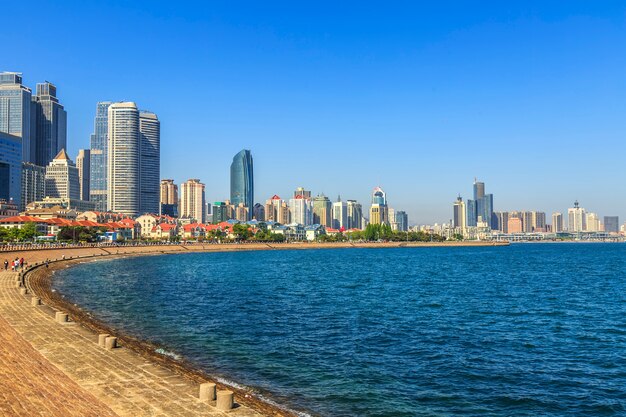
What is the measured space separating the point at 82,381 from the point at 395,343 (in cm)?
1685

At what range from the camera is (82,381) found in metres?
17.4

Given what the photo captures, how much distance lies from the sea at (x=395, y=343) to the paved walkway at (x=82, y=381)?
3.83m

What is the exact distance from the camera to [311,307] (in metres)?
43.4

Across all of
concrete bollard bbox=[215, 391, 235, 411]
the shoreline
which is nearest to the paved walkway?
concrete bollard bbox=[215, 391, 235, 411]

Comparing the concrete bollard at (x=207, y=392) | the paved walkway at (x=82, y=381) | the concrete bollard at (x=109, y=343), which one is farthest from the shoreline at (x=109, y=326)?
the paved walkway at (x=82, y=381)

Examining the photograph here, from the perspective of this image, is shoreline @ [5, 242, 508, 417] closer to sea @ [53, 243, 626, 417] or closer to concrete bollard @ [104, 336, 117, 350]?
sea @ [53, 243, 626, 417]

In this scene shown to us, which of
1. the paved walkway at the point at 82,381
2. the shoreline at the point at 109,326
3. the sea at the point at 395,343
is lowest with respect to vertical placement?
the sea at the point at 395,343

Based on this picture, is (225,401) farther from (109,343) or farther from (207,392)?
(109,343)

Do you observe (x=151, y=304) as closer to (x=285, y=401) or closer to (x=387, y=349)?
(x=387, y=349)

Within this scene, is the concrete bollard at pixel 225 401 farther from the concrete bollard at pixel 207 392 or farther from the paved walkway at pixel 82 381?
the concrete bollard at pixel 207 392

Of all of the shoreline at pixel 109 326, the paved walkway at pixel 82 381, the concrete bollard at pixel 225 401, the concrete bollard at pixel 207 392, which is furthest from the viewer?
the shoreline at pixel 109 326

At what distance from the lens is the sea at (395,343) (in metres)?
20.1

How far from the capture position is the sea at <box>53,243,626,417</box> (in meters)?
20.1

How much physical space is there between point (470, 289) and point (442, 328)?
26.8m
